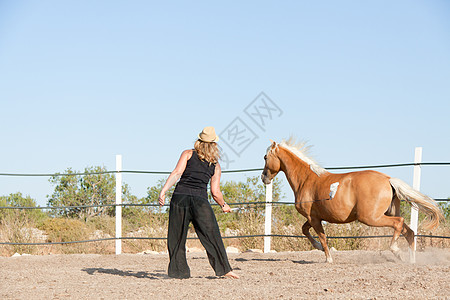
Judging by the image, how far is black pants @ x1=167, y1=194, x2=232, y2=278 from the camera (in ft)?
17.8

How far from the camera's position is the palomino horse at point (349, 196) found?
6.19 metres

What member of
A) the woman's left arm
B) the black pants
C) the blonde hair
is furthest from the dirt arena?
the blonde hair

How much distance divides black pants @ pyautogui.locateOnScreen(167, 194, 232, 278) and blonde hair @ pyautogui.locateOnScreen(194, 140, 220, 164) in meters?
0.47

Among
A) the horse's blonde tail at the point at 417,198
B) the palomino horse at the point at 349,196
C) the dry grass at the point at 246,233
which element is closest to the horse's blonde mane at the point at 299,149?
the palomino horse at the point at 349,196

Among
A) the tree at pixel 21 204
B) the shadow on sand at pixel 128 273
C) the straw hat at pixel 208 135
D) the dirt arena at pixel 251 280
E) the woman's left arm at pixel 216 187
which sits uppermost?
the straw hat at pixel 208 135

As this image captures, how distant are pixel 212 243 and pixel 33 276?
8.20ft

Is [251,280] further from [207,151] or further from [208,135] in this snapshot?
[208,135]

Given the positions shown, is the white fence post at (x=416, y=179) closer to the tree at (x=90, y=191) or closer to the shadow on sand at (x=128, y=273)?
the shadow on sand at (x=128, y=273)

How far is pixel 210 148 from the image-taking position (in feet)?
18.2

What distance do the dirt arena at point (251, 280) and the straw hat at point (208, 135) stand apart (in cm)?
160

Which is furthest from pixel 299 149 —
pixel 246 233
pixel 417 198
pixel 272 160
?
pixel 246 233

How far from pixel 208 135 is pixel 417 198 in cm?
289

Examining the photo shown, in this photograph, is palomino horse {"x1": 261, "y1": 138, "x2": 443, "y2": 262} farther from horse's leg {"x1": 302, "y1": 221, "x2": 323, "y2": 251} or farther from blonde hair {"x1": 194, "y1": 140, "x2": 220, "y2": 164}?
blonde hair {"x1": 194, "y1": 140, "x2": 220, "y2": 164}

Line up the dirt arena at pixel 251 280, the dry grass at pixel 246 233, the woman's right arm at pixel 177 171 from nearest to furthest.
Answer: the dirt arena at pixel 251 280
the woman's right arm at pixel 177 171
the dry grass at pixel 246 233
